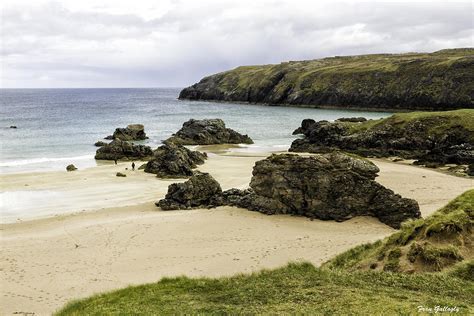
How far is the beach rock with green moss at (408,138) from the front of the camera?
54.8 m

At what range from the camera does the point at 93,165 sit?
58.5m

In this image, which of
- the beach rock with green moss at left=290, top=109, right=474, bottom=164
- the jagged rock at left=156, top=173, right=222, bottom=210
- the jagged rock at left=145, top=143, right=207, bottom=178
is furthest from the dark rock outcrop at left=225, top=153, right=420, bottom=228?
the beach rock with green moss at left=290, top=109, right=474, bottom=164

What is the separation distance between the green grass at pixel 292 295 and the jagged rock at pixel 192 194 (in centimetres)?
1726

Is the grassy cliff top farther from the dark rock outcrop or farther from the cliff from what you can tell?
the cliff

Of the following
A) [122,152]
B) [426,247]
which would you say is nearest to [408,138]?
[122,152]

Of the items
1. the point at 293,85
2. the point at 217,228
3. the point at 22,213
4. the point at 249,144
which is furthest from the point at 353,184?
the point at 293,85

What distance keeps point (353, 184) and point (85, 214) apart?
20.6 meters

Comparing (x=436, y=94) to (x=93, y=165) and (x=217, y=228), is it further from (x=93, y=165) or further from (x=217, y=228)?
(x=217, y=228)

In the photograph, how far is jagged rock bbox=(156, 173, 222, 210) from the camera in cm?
3666

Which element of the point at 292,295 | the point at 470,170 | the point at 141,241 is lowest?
the point at 141,241

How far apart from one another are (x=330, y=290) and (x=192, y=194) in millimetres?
22439

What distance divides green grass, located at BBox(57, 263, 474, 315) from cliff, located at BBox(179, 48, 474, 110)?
116 metres

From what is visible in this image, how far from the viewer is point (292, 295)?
52.0 ft

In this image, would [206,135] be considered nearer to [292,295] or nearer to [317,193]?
[317,193]
